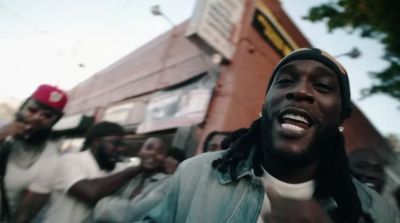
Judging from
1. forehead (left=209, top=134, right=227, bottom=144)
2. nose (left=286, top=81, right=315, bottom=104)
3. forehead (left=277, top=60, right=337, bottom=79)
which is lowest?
nose (left=286, top=81, right=315, bottom=104)

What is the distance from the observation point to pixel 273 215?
1.40 meters

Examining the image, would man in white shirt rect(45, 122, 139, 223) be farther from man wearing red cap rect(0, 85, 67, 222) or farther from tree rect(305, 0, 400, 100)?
tree rect(305, 0, 400, 100)

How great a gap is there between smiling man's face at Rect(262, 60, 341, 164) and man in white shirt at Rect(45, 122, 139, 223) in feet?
5.94

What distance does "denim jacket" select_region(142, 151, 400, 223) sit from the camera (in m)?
1.41

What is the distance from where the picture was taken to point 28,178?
316cm

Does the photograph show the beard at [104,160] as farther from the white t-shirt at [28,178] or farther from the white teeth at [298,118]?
the white teeth at [298,118]

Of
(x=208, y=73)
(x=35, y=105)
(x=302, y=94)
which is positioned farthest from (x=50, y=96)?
(x=208, y=73)

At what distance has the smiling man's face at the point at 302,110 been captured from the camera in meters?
1.47

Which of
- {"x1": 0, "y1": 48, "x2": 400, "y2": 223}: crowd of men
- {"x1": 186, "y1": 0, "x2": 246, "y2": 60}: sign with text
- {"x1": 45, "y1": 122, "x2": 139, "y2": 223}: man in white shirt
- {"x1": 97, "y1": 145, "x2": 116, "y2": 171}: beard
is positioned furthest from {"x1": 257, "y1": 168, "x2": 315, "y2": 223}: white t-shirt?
{"x1": 186, "y1": 0, "x2": 246, "y2": 60}: sign with text

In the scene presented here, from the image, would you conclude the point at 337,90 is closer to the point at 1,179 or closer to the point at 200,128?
the point at 1,179

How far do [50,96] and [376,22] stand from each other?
21.0 feet

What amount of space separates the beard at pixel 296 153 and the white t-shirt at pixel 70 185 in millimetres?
1986

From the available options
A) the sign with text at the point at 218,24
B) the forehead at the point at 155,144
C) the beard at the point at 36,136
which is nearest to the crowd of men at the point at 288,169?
the forehead at the point at 155,144

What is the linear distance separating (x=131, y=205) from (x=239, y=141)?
1.05 metres
